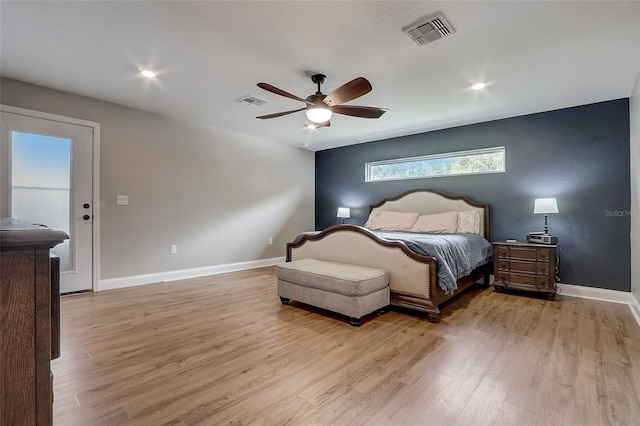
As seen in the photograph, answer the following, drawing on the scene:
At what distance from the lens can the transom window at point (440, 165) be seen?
15.0 ft

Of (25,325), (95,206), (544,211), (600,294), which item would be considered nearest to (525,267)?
(544,211)

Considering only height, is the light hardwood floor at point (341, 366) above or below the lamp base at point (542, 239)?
below

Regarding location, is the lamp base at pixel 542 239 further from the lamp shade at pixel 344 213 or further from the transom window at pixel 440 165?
the lamp shade at pixel 344 213

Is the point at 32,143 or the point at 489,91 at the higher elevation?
the point at 489,91

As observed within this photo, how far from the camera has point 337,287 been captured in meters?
2.85

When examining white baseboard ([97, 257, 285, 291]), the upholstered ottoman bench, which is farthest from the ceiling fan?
white baseboard ([97, 257, 285, 291])

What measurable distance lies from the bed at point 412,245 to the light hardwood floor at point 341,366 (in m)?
0.30

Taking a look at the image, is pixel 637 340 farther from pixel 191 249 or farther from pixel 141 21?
pixel 191 249

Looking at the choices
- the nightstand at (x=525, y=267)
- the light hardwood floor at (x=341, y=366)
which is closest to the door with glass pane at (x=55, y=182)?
the light hardwood floor at (x=341, y=366)

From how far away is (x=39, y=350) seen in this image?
0.75m

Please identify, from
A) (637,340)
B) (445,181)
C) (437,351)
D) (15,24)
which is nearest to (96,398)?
(437,351)

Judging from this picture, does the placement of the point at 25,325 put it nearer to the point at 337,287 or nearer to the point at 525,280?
the point at 337,287

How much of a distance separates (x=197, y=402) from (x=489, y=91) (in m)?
3.97

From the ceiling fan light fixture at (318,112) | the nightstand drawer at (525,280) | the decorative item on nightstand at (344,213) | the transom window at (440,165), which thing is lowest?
the nightstand drawer at (525,280)
